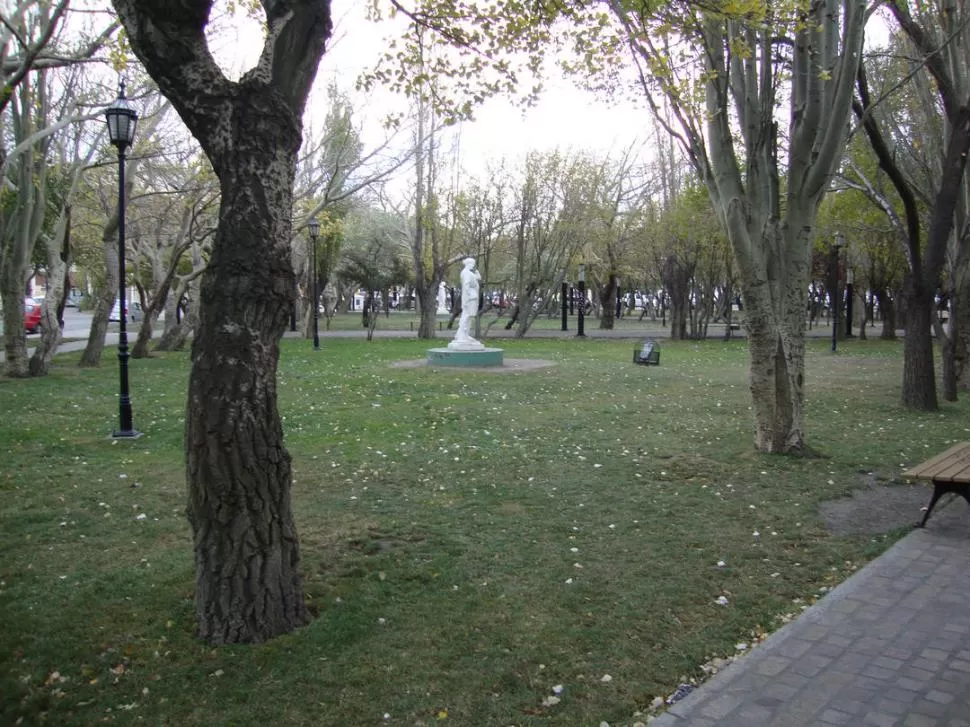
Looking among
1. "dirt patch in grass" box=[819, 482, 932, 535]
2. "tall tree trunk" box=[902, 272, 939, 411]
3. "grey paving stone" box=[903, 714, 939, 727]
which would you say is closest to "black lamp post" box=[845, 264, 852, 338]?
"tall tree trunk" box=[902, 272, 939, 411]

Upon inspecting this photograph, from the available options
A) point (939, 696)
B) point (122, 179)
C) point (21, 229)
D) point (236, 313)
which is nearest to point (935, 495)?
point (939, 696)

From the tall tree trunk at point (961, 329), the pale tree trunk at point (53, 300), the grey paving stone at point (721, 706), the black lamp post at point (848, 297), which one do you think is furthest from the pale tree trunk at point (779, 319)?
the black lamp post at point (848, 297)

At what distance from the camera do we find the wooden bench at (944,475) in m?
5.89

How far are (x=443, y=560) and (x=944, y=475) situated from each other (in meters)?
3.76

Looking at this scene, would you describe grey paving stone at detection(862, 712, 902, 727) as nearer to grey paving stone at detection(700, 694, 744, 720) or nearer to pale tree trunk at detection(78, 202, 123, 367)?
grey paving stone at detection(700, 694, 744, 720)

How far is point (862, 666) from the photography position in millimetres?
3881

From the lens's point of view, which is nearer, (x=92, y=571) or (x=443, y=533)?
(x=92, y=571)

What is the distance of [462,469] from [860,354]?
2232cm

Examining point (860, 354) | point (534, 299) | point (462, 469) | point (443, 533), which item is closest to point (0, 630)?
point (443, 533)

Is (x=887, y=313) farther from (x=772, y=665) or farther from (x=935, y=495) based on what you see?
(x=772, y=665)

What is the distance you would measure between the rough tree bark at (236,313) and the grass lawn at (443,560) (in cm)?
35

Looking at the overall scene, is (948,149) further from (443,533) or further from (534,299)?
(534,299)

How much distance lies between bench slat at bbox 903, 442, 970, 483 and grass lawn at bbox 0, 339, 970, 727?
582mm

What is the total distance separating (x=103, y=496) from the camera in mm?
7016
